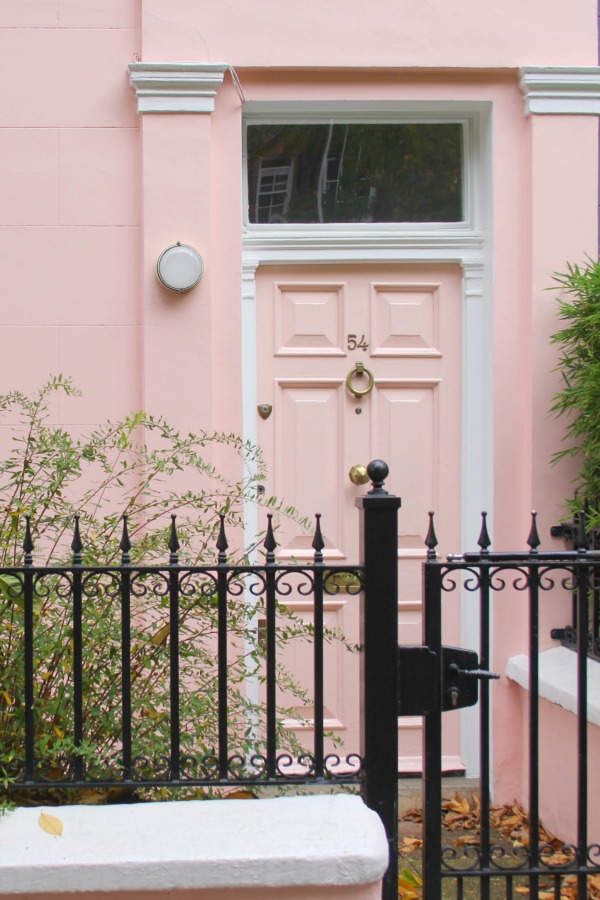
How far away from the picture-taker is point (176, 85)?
4234 mm

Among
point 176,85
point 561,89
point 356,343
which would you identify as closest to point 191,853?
point 356,343

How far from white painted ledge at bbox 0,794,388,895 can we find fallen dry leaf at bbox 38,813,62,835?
0.04 feet

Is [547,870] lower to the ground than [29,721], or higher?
lower

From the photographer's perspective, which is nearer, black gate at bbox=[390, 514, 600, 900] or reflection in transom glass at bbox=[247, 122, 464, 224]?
black gate at bbox=[390, 514, 600, 900]

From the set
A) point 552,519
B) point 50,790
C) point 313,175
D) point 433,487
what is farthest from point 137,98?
point 50,790

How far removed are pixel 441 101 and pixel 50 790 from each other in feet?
11.7

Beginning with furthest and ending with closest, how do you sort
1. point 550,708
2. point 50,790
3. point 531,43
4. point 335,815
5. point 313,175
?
point 313,175 → point 531,43 → point 550,708 → point 50,790 → point 335,815

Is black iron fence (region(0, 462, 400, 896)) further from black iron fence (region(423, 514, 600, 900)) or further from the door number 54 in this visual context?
the door number 54

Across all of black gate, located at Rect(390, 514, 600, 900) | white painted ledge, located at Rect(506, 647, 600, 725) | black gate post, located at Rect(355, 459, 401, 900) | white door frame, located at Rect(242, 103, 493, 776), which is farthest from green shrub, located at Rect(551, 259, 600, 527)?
black gate post, located at Rect(355, 459, 401, 900)

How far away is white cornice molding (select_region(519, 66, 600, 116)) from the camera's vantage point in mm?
4312

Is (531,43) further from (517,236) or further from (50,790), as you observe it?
(50,790)

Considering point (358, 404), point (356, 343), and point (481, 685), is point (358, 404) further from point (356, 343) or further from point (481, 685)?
point (481, 685)

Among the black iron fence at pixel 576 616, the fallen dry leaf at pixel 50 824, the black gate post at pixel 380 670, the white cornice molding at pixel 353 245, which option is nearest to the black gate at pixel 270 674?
the black gate post at pixel 380 670

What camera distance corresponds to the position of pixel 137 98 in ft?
14.0
